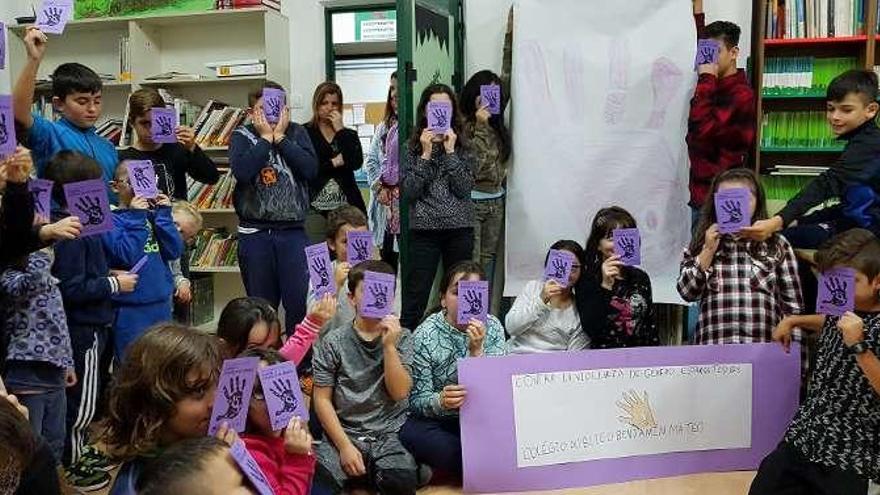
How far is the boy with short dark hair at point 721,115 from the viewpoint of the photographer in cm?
337

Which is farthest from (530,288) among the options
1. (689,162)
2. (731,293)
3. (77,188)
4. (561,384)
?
(77,188)

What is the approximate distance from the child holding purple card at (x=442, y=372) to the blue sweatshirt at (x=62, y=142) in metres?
1.16

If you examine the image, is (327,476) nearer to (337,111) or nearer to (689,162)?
(337,111)

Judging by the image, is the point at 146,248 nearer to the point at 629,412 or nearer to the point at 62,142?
the point at 62,142

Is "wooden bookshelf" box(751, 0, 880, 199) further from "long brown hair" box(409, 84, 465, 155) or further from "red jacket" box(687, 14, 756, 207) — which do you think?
"long brown hair" box(409, 84, 465, 155)

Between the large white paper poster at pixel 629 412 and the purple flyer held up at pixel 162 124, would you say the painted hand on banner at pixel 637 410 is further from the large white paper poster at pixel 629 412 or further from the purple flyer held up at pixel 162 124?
the purple flyer held up at pixel 162 124

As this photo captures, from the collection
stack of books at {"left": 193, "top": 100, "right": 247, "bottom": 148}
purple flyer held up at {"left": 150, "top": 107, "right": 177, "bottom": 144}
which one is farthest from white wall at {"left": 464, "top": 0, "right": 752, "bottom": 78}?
purple flyer held up at {"left": 150, "top": 107, "right": 177, "bottom": 144}

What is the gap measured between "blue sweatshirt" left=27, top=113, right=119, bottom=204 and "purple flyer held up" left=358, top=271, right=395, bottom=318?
0.93 meters

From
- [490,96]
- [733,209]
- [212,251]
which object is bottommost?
[212,251]

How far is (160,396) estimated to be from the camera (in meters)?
1.34

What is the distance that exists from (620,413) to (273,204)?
1.59 metres

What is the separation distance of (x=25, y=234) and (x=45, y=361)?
37 centimetres

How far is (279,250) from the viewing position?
10.6ft

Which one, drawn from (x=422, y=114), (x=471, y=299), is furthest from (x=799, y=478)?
(x=422, y=114)
